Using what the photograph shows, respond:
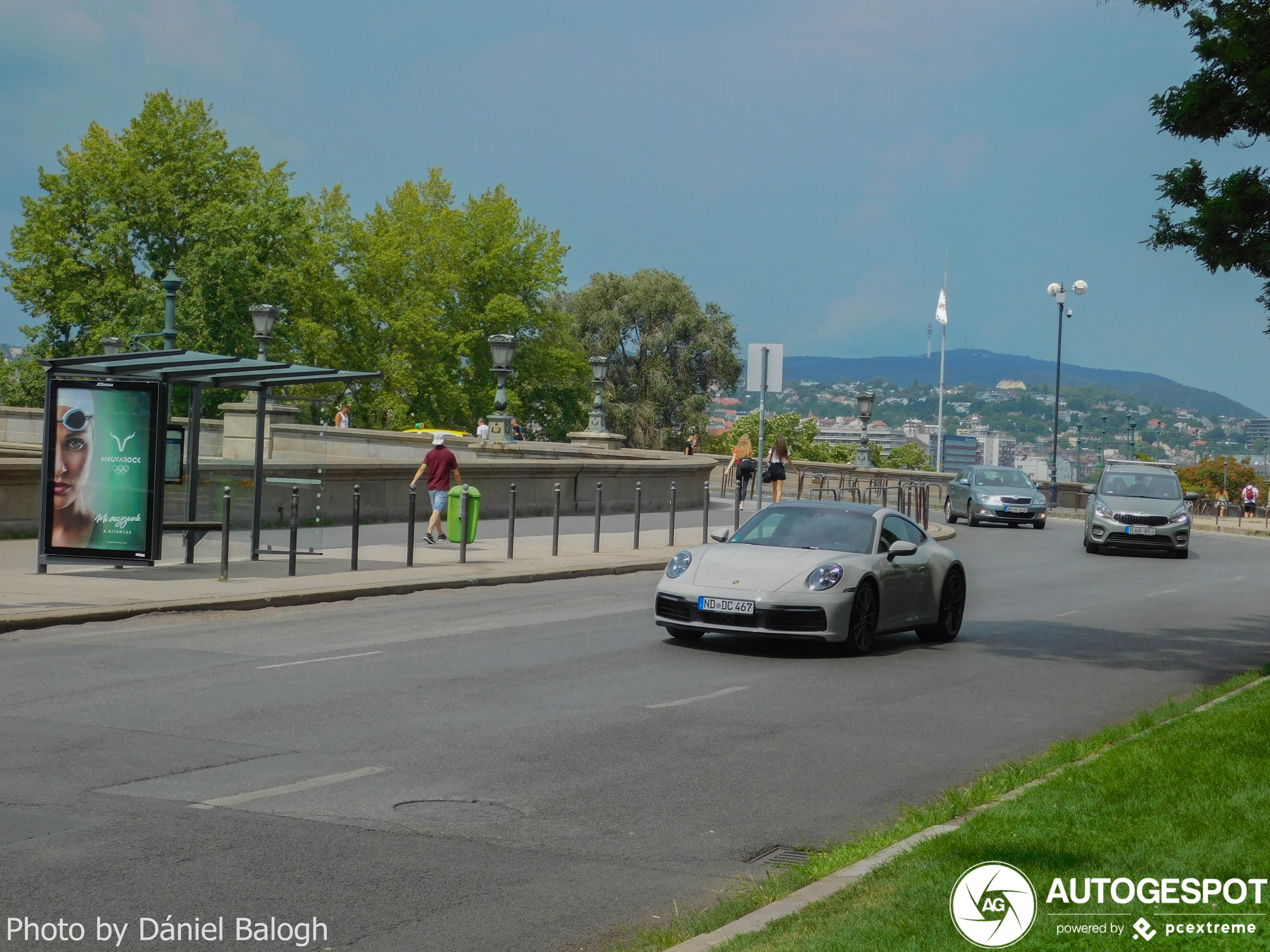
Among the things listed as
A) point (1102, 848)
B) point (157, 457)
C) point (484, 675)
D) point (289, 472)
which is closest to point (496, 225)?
point (289, 472)

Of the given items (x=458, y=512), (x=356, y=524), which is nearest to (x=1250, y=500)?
(x=458, y=512)

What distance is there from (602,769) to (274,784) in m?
1.72

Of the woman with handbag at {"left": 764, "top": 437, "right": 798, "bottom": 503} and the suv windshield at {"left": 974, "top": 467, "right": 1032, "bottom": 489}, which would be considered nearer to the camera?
the woman with handbag at {"left": 764, "top": 437, "right": 798, "bottom": 503}

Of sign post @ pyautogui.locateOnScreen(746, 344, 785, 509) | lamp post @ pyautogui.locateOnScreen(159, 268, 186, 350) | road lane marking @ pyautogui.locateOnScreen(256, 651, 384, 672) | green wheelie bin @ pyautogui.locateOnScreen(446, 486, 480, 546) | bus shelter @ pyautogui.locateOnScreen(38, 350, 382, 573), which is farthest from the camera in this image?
lamp post @ pyautogui.locateOnScreen(159, 268, 186, 350)

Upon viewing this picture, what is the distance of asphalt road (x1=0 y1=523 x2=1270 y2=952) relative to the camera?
5484 mm

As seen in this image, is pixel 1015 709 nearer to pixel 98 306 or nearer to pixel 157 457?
pixel 157 457

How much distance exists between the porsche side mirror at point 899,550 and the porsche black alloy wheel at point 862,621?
1.19ft

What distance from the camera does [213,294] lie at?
6291 cm

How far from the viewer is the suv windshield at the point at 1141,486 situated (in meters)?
29.9

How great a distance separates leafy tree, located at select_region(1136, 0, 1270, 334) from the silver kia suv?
16.1 meters

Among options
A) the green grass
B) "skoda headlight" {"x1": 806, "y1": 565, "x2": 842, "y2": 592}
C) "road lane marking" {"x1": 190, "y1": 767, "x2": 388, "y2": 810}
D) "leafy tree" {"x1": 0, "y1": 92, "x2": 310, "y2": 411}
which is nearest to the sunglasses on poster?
"skoda headlight" {"x1": 806, "y1": 565, "x2": 842, "y2": 592}

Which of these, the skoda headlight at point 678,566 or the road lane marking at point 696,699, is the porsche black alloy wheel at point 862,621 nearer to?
the skoda headlight at point 678,566

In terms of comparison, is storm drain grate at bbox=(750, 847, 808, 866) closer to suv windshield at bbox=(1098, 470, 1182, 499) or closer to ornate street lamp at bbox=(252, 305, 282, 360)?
suv windshield at bbox=(1098, 470, 1182, 499)

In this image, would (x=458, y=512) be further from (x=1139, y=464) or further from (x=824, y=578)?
(x=1139, y=464)
